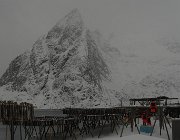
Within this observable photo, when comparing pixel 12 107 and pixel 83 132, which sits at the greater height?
pixel 12 107

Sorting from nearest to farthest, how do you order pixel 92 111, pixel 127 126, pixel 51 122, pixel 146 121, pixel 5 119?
pixel 5 119
pixel 146 121
pixel 51 122
pixel 127 126
pixel 92 111

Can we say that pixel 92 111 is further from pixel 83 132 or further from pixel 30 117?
pixel 30 117

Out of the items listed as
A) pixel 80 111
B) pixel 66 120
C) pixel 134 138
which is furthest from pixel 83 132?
pixel 134 138

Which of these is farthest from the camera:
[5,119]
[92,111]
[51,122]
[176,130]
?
[92,111]

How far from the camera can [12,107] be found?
3325 cm

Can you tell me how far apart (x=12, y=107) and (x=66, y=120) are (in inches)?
440

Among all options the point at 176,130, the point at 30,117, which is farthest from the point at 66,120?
the point at 176,130

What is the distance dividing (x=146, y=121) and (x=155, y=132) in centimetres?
144

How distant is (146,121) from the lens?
37781mm

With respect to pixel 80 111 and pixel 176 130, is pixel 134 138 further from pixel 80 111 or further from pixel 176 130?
pixel 80 111

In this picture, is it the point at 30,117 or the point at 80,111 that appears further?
the point at 80,111

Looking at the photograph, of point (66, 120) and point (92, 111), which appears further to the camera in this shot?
point (92, 111)

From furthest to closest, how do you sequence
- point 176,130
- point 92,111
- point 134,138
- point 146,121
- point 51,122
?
point 92,111 < point 51,122 < point 146,121 < point 176,130 < point 134,138

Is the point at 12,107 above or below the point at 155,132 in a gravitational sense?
above
